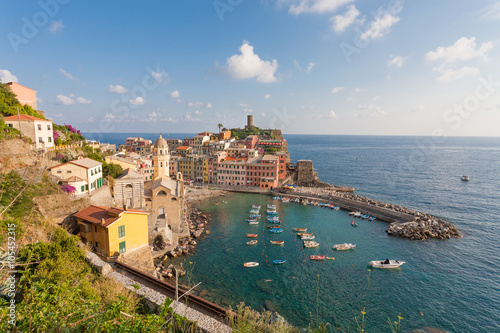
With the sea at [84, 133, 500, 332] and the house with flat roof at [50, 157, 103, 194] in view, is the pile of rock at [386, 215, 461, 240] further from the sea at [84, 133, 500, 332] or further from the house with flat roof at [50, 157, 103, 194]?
the house with flat roof at [50, 157, 103, 194]

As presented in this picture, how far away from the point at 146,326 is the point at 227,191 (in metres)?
49.4

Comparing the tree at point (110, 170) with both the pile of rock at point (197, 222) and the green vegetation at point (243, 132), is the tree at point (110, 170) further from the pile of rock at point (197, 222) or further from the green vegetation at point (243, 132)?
the green vegetation at point (243, 132)

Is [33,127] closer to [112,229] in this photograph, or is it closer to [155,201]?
[155,201]

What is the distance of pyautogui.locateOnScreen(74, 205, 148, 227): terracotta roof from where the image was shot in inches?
681

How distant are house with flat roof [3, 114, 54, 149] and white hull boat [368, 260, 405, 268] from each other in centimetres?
3637

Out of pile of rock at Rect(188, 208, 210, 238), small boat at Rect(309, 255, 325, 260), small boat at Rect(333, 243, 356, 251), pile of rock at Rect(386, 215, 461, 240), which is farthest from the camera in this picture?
pile of rock at Rect(386, 215, 461, 240)

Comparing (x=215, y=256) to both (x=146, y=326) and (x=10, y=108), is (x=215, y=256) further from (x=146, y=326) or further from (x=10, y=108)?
(x=10, y=108)

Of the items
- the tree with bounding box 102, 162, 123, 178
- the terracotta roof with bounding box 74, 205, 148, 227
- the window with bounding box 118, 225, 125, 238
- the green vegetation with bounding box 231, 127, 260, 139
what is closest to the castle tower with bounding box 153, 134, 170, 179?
the tree with bounding box 102, 162, 123, 178

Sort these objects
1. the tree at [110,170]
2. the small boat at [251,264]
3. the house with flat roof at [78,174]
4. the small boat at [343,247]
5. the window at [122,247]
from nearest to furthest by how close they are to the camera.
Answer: the window at [122,247] < the house with flat roof at [78,174] < the small boat at [251,264] < the small boat at [343,247] < the tree at [110,170]

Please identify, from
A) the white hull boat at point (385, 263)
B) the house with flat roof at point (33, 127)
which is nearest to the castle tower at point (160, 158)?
the house with flat roof at point (33, 127)

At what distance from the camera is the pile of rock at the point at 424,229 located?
30.9m

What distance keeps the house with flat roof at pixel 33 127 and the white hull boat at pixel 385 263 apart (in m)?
36.4

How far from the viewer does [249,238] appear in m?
30.2

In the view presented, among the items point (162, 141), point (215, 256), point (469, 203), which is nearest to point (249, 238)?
point (215, 256)
